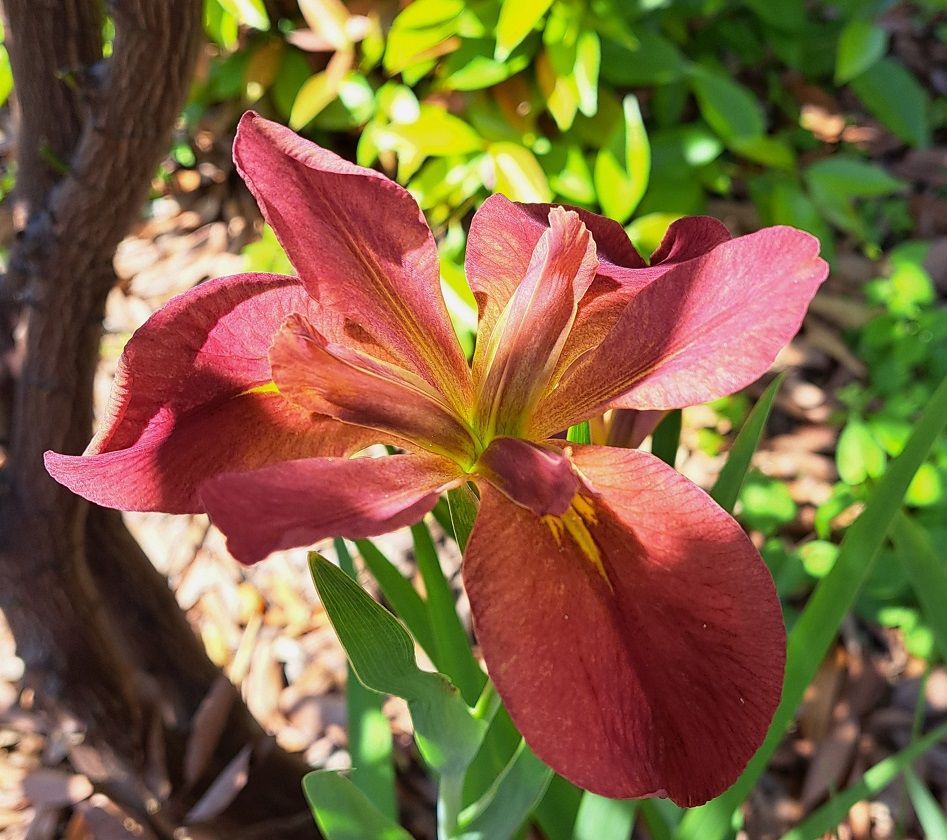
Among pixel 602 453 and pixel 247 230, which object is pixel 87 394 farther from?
pixel 247 230

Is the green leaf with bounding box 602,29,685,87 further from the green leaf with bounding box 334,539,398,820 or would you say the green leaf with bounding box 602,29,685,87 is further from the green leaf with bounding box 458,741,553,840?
the green leaf with bounding box 458,741,553,840

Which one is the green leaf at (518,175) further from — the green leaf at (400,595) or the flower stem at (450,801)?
the flower stem at (450,801)

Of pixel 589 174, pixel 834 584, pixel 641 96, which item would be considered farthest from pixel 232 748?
pixel 641 96

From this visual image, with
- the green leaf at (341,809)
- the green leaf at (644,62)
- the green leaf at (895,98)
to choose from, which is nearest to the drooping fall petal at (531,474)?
the green leaf at (341,809)

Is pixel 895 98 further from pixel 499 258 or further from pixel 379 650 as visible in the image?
pixel 379 650

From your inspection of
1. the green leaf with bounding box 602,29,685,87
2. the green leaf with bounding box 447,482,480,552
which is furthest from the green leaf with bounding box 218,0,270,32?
the green leaf with bounding box 447,482,480,552
